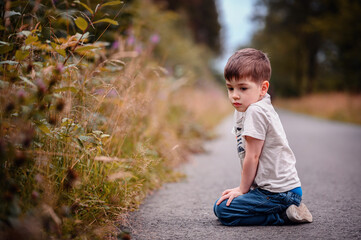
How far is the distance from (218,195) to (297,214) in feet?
2.72

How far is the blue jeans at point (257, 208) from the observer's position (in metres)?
1.85

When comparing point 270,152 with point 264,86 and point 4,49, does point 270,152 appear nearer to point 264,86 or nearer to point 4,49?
point 264,86

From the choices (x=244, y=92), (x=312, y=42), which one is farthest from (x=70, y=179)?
(x=312, y=42)

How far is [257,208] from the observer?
72.8 inches

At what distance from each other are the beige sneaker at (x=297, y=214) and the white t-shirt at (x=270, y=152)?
0.12 meters

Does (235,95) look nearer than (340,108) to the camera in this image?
Yes

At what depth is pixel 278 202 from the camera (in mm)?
1861

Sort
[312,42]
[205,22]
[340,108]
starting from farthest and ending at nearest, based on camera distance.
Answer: [205,22], [312,42], [340,108]

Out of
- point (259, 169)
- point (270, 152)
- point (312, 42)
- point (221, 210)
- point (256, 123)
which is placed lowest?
point (312, 42)

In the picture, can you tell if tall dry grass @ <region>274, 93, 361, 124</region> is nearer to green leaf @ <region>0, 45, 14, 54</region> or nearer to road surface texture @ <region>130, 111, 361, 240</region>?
road surface texture @ <region>130, 111, 361, 240</region>

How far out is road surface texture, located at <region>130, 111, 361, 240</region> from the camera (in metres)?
1.73

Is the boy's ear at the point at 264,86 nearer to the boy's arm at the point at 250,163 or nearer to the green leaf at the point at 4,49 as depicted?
the boy's arm at the point at 250,163

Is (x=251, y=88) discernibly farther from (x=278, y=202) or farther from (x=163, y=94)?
(x=163, y=94)

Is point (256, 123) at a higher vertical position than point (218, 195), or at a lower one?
higher
